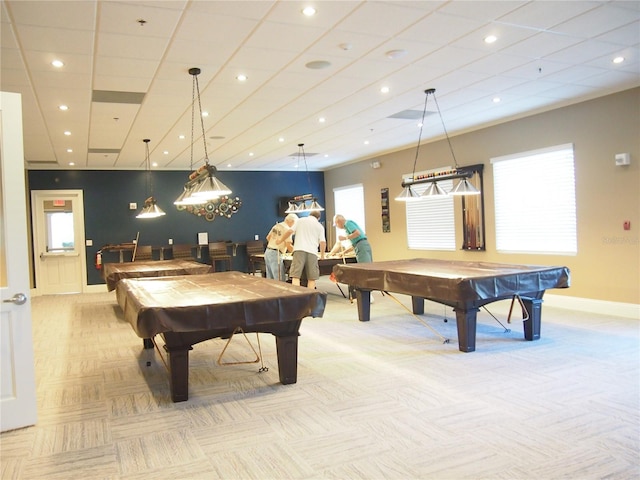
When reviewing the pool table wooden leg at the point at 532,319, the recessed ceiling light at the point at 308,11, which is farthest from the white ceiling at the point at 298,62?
the pool table wooden leg at the point at 532,319

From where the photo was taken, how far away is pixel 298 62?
4.82 m

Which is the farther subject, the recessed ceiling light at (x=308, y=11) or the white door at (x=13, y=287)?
the recessed ceiling light at (x=308, y=11)

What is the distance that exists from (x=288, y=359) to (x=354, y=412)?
32.6 inches

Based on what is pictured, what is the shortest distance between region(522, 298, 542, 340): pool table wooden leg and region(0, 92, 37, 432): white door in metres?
4.39

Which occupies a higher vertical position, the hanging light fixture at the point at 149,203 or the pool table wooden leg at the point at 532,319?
the hanging light fixture at the point at 149,203

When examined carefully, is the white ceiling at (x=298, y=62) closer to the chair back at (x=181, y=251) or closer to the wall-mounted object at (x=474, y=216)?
the wall-mounted object at (x=474, y=216)

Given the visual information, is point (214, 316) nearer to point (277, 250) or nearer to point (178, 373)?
point (178, 373)

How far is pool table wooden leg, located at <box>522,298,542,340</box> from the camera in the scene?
5.07 metres

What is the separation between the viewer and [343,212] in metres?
12.9

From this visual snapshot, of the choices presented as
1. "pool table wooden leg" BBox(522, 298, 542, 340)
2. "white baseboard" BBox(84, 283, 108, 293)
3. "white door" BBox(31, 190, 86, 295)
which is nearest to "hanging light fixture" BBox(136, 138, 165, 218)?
"white door" BBox(31, 190, 86, 295)

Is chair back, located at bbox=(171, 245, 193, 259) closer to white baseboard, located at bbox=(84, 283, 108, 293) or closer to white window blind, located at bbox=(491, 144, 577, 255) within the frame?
white baseboard, located at bbox=(84, 283, 108, 293)

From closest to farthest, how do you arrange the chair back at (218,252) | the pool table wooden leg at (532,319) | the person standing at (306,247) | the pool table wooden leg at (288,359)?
the pool table wooden leg at (288,359)
the pool table wooden leg at (532,319)
the person standing at (306,247)
the chair back at (218,252)

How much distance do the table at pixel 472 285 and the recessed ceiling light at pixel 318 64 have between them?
90.3 inches

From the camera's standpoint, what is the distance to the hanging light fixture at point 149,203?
8.18 m
